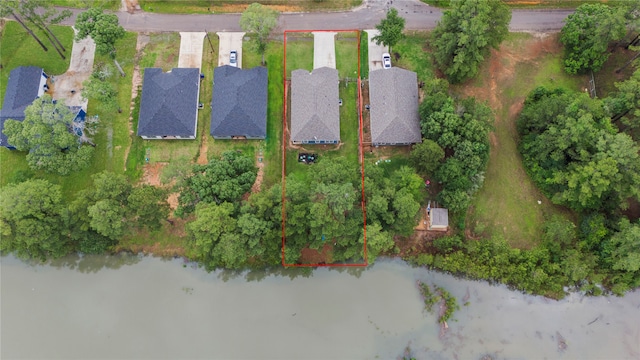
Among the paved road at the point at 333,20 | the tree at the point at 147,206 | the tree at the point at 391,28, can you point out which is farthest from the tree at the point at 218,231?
the tree at the point at 391,28

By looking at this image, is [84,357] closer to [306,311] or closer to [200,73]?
[306,311]

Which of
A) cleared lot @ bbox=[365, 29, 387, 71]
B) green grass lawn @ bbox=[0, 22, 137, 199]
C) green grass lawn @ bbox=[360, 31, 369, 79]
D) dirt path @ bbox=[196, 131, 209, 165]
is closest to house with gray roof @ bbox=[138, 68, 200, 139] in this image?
dirt path @ bbox=[196, 131, 209, 165]

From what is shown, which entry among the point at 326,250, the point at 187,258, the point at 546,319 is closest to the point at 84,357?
the point at 187,258

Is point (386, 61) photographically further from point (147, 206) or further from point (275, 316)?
point (275, 316)

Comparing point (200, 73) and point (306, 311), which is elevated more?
point (200, 73)

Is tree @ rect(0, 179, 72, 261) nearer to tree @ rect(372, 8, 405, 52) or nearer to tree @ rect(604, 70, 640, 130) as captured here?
tree @ rect(372, 8, 405, 52)

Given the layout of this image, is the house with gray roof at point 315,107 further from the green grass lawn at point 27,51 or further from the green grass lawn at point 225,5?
the green grass lawn at point 27,51
